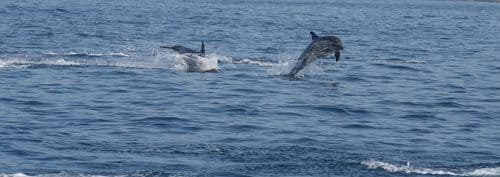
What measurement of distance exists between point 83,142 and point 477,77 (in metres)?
21.0

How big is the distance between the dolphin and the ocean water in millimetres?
406

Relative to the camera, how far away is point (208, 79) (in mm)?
35875

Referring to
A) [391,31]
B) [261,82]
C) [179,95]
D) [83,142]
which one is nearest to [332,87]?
[261,82]

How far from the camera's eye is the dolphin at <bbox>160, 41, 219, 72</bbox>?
38.6 meters

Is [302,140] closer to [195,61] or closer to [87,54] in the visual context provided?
[195,61]

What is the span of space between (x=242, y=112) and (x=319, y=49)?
7.44m

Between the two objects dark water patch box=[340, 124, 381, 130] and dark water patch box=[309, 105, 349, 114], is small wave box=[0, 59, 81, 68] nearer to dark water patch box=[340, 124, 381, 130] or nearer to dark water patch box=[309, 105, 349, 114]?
dark water patch box=[309, 105, 349, 114]

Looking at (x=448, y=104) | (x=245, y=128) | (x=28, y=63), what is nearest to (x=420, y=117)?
(x=448, y=104)

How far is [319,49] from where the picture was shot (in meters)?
34.8

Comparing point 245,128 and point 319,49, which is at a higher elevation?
point 319,49

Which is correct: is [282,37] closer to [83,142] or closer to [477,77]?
[477,77]

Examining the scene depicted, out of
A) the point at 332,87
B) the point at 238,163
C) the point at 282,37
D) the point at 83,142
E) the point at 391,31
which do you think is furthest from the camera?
the point at 391,31

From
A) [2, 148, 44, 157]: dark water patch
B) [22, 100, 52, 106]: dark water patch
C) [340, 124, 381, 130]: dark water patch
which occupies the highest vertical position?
[2, 148, 44, 157]: dark water patch

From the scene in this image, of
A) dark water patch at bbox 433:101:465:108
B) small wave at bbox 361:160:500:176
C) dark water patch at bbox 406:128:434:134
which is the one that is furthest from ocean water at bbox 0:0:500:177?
dark water patch at bbox 433:101:465:108
